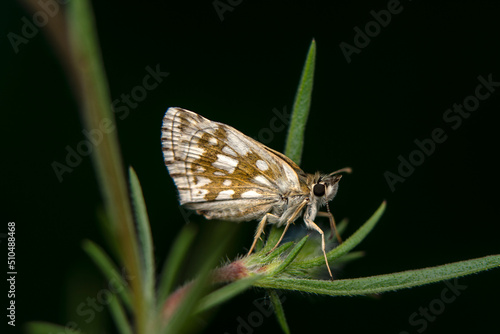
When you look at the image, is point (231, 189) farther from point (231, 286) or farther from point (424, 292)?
point (424, 292)

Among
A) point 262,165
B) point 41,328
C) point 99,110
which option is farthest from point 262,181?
point 99,110

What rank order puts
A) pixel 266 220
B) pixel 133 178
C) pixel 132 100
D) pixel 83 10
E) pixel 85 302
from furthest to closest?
pixel 132 100, pixel 266 220, pixel 133 178, pixel 85 302, pixel 83 10

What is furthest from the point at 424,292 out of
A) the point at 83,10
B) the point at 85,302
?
the point at 83,10

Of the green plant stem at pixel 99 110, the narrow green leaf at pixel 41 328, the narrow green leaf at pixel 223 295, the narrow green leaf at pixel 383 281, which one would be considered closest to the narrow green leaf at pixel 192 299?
the green plant stem at pixel 99 110

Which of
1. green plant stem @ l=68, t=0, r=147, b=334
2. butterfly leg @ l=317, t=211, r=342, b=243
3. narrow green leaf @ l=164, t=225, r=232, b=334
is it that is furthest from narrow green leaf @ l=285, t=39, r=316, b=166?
green plant stem @ l=68, t=0, r=147, b=334

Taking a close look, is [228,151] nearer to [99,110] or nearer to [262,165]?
[262,165]

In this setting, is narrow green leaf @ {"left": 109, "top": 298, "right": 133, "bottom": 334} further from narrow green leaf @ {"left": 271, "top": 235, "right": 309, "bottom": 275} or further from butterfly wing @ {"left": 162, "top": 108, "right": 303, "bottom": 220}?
butterfly wing @ {"left": 162, "top": 108, "right": 303, "bottom": 220}
